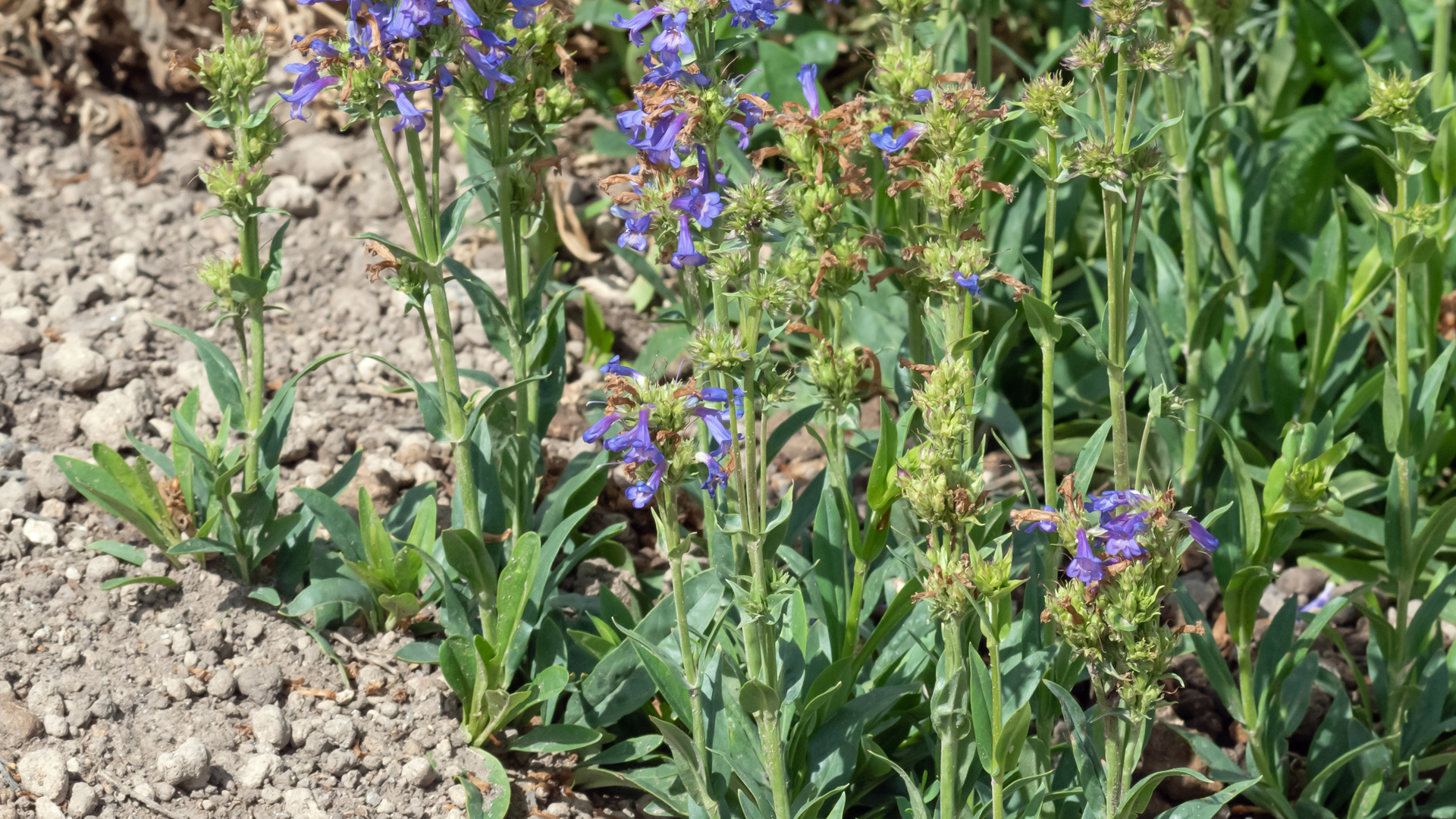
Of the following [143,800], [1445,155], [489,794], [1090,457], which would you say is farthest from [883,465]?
[1445,155]

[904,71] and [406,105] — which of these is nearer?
[406,105]

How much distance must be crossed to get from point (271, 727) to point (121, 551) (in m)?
0.66

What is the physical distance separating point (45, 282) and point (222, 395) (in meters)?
1.43

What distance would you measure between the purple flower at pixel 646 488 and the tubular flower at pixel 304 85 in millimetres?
1069

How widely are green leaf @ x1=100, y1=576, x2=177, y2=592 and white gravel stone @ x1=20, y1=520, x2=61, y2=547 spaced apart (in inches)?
9.1

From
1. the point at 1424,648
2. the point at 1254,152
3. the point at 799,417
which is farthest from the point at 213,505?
the point at 1254,152

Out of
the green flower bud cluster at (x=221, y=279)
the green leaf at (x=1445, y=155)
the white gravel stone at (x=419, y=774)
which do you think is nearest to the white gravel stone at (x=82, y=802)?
the white gravel stone at (x=419, y=774)

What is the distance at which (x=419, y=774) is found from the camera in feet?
9.84

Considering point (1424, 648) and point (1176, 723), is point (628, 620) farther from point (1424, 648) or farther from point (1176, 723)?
point (1424, 648)

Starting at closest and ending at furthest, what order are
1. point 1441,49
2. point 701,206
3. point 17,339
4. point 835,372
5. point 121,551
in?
1. point 701,206
2. point 835,372
3. point 121,551
4. point 17,339
5. point 1441,49

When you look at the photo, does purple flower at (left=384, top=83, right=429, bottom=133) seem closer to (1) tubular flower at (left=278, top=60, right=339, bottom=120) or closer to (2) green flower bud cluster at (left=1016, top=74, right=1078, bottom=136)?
(1) tubular flower at (left=278, top=60, right=339, bottom=120)

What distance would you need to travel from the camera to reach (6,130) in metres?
4.95

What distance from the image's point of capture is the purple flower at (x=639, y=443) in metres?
2.29

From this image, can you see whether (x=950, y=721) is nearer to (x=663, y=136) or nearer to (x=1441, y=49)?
(x=663, y=136)
